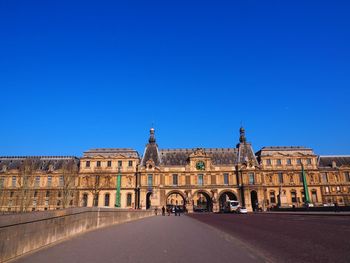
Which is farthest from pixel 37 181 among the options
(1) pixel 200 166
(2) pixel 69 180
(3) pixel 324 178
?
(3) pixel 324 178

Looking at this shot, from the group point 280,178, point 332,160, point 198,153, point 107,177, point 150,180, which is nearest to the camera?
point 150,180

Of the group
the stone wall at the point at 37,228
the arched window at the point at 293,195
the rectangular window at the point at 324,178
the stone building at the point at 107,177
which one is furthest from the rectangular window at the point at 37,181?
the rectangular window at the point at 324,178

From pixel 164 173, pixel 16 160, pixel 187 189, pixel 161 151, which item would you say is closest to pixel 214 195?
pixel 187 189

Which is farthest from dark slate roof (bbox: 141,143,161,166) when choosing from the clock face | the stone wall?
the stone wall

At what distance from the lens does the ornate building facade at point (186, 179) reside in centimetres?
7188

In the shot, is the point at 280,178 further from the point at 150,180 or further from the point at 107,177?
the point at 107,177

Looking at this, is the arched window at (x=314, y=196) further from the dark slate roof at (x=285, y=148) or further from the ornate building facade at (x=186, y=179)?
the dark slate roof at (x=285, y=148)

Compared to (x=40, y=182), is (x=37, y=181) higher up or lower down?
higher up

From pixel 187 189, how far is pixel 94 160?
23817mm

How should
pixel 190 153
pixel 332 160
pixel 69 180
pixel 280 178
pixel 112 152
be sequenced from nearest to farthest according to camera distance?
pixel 69 180, pixel 280 178, pixel 112 152, pixel 190 153, pixel 332 160

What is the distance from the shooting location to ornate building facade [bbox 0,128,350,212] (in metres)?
71.9

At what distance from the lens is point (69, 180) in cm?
6081

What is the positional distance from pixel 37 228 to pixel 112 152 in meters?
69.0

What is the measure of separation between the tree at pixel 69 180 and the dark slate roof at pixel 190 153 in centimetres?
2164
